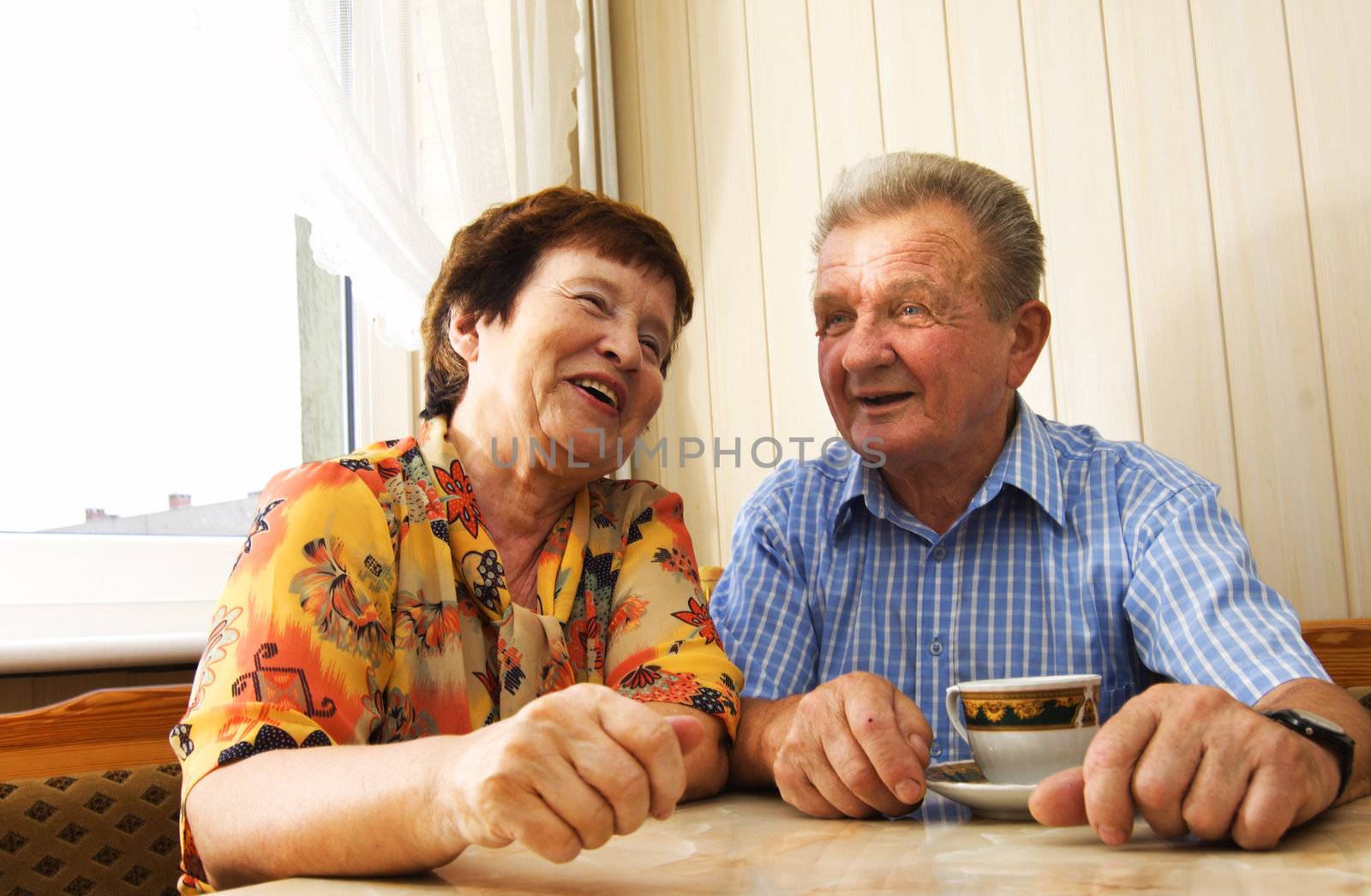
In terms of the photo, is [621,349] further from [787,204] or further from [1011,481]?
[787,204]

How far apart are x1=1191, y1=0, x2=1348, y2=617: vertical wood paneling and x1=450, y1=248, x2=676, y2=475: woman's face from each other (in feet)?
3.31

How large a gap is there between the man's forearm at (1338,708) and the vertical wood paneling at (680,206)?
4.57 ft

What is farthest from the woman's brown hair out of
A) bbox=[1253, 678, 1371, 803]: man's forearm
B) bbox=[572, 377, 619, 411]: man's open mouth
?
bbox=[1253, 678, 1371, 803]: man's forearm

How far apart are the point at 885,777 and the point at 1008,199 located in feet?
2.94

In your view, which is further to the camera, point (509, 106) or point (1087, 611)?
point (509, 106)

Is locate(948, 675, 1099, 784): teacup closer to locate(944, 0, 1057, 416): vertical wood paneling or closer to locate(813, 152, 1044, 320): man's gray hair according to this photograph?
locate(813, 152, 1044, 320): man's gray hair

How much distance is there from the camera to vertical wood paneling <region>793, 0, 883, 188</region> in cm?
212

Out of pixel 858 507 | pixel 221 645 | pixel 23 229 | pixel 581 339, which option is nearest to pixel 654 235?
pixel 581 339

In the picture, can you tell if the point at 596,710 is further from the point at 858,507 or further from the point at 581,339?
the point at 858,507

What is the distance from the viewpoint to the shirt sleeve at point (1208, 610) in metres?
1.06

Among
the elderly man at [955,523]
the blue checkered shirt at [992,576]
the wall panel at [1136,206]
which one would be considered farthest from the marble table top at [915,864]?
the wall panel at [1136,206]

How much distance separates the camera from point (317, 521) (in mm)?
931

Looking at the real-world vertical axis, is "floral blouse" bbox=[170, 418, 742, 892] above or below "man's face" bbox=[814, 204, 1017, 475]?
below

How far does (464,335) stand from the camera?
1.30 meters
